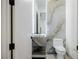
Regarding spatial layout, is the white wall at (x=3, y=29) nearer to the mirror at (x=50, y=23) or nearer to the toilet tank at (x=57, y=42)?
the mirror at (x=50, y=23)

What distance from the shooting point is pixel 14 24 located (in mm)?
2027

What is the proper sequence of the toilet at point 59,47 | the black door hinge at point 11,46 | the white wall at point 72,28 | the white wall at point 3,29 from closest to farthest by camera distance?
the white wall at point 3,29
the black door hinge at point 11,46
the white wall at point 72,28
the toilet at point 59,47

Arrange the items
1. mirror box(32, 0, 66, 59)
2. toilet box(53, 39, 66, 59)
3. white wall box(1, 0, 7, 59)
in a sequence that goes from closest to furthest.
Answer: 1. white wall box(1, 0, 7, 59)
2. toilet box(53, 39, 66, 59)
3. mirror box(32, 0, 66, 59)

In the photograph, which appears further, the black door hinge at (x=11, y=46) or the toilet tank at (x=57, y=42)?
the toilet tank at (x=57, y=42)

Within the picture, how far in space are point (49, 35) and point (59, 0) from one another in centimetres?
140

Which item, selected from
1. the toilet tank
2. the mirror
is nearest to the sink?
the mirror

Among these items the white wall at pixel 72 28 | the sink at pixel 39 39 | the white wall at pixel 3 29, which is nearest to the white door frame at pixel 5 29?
the white wall at pixel 3 29

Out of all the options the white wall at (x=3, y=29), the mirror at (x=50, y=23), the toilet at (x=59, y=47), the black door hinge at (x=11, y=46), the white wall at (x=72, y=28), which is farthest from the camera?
the mirror at (x=50, y=23)

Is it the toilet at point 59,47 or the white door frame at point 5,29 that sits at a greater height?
the white door frame at point 5,29

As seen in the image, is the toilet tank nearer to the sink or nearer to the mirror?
the mirror

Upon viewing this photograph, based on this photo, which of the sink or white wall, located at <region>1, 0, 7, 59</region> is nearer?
white wall, located at <region>1, 0, 7, 59</region>

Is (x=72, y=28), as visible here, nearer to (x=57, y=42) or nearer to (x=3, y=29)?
(x=57, y=42)

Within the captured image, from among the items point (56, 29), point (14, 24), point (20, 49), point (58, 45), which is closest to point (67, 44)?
point (58, 45)

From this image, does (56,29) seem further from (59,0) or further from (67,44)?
(59,0)
